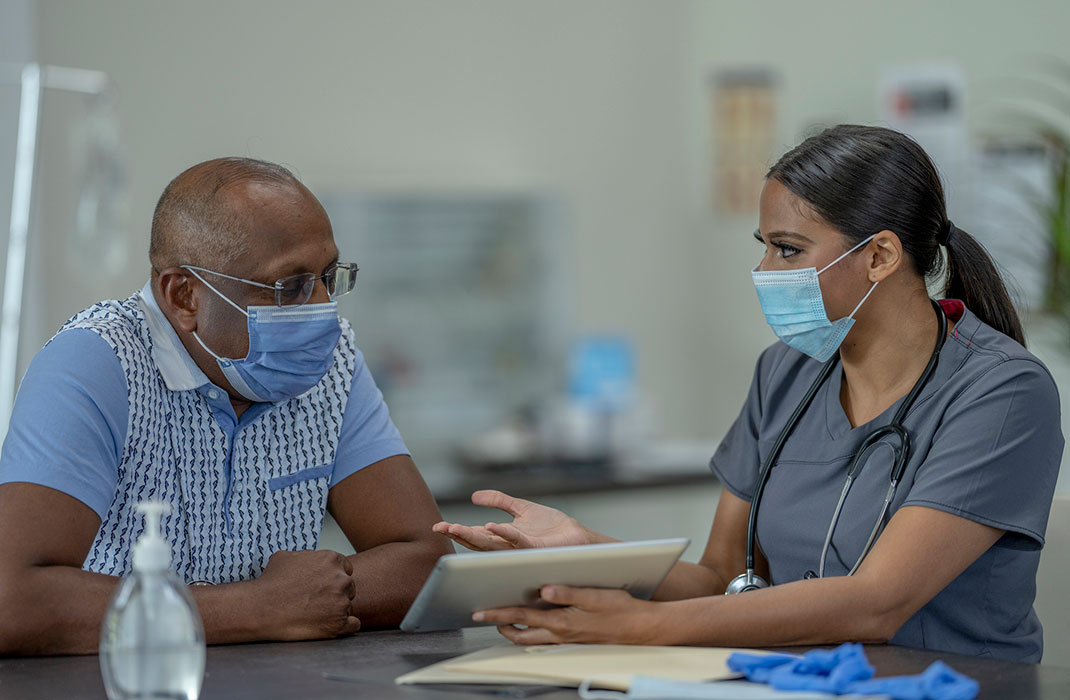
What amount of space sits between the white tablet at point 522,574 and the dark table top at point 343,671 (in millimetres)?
73

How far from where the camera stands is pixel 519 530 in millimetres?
1720

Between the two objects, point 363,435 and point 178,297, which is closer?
point 178,297

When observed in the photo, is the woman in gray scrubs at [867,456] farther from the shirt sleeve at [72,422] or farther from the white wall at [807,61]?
the white wall at [807,61]

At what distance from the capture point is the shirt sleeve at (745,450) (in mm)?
2057

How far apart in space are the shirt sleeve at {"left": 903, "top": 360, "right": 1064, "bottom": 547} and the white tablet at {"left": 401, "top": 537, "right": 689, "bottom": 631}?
1.40 ft

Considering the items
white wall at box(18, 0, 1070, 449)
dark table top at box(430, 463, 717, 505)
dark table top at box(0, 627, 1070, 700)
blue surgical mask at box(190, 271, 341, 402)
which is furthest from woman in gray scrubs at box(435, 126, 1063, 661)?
white wall at box(18, 0, 1070, 449)

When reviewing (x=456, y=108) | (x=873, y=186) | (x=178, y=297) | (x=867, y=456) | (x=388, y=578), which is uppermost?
(x=456, y=108)

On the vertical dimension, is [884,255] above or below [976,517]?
above

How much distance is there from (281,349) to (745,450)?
0.78 metres

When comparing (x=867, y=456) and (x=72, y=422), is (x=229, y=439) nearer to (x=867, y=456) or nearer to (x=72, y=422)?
(x=72, y=422)

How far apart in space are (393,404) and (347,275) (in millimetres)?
2819

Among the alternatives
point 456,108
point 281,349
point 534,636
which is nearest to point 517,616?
point 534,636

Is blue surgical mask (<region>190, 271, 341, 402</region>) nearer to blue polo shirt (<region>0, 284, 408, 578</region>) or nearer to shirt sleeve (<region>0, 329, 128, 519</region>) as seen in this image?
blue polo shirt (<region>0, 284, 408, 578</region>)

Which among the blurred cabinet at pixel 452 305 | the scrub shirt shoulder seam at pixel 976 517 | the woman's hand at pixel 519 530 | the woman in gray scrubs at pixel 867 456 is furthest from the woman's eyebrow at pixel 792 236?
the blurred cabinet at pixel 452 305
